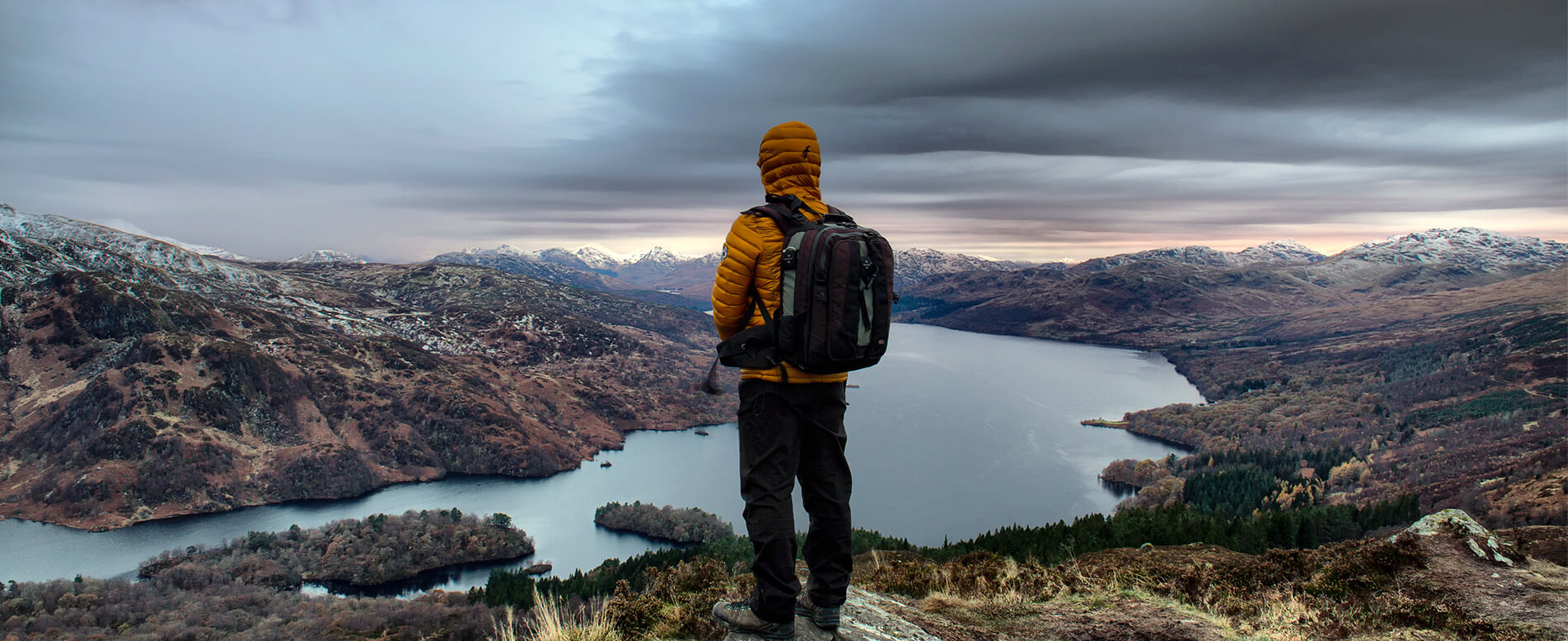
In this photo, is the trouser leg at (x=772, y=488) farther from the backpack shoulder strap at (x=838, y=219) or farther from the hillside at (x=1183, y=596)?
the backpack shoulder strap at (x=838, y=219)

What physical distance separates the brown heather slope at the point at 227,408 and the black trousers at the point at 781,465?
146 m

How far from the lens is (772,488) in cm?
466

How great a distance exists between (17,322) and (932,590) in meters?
236

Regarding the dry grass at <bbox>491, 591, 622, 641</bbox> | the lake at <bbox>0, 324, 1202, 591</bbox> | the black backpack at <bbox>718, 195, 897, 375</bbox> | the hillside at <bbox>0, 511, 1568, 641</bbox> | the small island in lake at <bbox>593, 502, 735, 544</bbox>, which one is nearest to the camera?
the black backpack at <bbox>718, 195, 897, 375</bbox>

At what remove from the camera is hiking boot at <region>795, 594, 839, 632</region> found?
5.00 metres

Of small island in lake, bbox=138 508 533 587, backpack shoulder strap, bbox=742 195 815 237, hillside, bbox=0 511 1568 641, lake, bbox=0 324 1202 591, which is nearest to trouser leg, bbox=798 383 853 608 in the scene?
hillside, bbox=0 511 1568 641

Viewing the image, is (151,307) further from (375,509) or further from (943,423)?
(943,423)

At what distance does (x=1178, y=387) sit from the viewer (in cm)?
19312

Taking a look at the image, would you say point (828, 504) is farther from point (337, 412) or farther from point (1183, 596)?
point (337, 412)

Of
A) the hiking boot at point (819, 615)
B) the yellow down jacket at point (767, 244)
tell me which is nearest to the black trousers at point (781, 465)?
the yellow down jacket at point (767, 244)

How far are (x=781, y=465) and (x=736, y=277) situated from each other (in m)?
1.29

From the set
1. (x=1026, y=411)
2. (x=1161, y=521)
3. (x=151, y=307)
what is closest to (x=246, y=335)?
(x=151, y=307)

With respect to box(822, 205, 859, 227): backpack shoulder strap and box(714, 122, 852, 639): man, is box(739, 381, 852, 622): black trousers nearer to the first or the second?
box(714, 122, 852, 639): man

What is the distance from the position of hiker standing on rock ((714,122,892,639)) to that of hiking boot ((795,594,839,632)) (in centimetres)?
19
